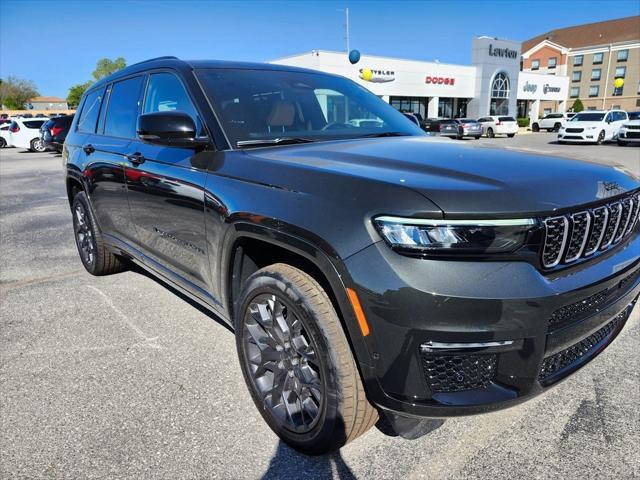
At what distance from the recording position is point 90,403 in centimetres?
264

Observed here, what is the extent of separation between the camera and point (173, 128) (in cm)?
248

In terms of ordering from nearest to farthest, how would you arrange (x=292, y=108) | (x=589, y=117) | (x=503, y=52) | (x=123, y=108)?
(x=292, y=108)
(x=123, y=108)
(x=589, y=117)
(x=503, y=52)

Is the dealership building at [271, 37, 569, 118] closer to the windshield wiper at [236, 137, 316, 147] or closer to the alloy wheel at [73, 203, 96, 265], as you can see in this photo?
the alloy wheel at [73, 203, 96, 265]

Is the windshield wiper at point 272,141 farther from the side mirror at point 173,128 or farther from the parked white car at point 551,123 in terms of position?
the parked white car at point 551,123

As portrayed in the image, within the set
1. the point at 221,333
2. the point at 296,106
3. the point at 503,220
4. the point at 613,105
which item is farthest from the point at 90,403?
the point at 613,105

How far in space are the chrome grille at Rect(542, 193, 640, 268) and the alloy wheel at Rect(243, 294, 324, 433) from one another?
1008 millimetres

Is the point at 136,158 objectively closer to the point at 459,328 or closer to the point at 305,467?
the point at 305,467

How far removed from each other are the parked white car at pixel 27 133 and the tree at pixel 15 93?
77.6 meters

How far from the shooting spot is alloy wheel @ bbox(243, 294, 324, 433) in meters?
2.10

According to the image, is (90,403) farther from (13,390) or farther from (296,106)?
(296,106)

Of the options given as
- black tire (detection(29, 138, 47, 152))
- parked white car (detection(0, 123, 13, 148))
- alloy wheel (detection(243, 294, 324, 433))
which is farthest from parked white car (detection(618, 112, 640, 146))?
parked white car (detection(0, 123, 13, 148))

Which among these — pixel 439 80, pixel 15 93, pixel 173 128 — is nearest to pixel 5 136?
pixel 173 128

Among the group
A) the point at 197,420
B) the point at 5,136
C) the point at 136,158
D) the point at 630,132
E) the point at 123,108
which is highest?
the point at 123,108

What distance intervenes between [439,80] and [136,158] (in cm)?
4018
